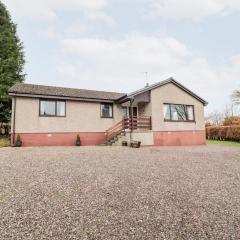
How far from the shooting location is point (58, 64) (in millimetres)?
27328

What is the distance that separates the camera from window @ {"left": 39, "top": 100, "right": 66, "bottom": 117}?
60.8ft

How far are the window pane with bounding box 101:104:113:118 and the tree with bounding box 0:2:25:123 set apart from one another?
36.0ft

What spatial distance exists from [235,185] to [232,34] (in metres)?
16.8

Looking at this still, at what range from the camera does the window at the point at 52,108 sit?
18.5m

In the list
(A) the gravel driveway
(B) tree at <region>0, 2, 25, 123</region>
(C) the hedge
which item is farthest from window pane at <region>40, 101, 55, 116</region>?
(C) the hedge

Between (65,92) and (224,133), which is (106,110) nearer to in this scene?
(65,92)

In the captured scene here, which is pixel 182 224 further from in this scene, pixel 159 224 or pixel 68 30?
pixel 68 30

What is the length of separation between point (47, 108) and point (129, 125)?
22.0 feet

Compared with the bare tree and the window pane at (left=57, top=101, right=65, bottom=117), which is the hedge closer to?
the window pane at (left=57, top=101, right=65, bottom=117)

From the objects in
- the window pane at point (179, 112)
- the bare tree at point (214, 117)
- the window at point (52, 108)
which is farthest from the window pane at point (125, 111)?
the bare tree at point (214, 117)

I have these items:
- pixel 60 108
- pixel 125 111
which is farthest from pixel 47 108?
pixel 125 111

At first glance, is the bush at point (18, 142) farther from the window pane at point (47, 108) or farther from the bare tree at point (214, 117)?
the bare tree at point (214, 117)

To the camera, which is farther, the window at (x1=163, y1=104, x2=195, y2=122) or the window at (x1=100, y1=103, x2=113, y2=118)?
the window at (x1=163, y1=104, x2=195, y2=122)

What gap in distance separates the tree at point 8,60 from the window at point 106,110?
11.0 m
